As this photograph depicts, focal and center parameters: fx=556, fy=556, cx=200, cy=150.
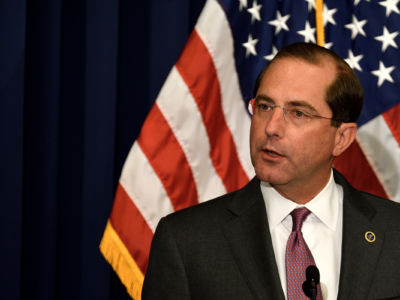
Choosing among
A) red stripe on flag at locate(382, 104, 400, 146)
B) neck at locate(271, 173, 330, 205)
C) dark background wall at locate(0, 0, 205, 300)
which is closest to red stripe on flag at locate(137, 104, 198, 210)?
dark background wall at locate(0, 0, 205, 300)

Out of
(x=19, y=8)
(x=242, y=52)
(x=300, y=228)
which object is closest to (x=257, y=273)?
(x=300, y=228)

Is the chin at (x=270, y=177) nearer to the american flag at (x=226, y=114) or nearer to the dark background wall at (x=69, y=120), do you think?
the american flag at (x=226, y=114)

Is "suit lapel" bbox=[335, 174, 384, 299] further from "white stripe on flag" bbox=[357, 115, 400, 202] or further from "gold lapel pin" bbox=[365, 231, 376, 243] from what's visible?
"white stripe on flag" bbox=[357, 115, 400, 202]

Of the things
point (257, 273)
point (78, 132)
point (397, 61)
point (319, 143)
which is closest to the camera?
point (257, 273)

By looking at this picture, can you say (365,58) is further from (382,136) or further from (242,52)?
(242,52)

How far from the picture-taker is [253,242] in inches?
60.7

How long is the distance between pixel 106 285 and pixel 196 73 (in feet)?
3.70

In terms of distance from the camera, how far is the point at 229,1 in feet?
7.91

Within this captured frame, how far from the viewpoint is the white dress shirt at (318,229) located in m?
1.55

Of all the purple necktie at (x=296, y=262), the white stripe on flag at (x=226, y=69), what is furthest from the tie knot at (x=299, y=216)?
the white stripe on flag at (x=226, y=69)

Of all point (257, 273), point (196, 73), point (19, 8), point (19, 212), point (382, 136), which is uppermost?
point (19, 8)

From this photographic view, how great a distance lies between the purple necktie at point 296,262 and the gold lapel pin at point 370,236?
0.65 feet

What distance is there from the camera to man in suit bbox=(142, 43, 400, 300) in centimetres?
150

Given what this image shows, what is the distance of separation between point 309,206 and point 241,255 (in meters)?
0.25
